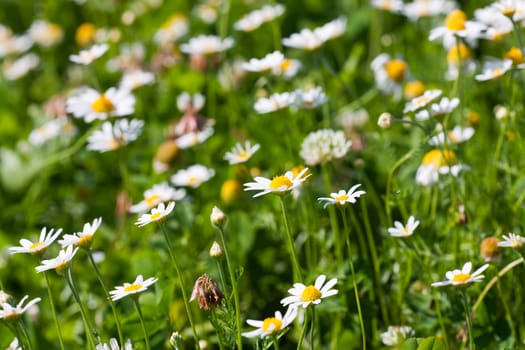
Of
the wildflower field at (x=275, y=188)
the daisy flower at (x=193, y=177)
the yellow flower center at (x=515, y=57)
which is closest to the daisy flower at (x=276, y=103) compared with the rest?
the wildflower field at (x=275, y=188)

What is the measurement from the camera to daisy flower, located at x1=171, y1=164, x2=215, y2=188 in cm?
186

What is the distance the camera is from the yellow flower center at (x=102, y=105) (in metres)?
1.88

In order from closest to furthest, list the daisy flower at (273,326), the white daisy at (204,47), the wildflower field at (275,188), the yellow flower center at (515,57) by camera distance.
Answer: the daisy flower at (273,326), the wildflower field at (275,188), the yellow flower center at (515,57), the white daisy at (204,47)

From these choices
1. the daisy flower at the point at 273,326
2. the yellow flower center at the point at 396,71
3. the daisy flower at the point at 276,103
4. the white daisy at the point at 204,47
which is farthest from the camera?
the white daisy at the point at 204,47

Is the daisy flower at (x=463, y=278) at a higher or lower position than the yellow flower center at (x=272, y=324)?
lower

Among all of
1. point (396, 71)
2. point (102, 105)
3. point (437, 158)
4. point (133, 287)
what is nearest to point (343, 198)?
point (133, 287)

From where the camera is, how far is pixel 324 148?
1654mm

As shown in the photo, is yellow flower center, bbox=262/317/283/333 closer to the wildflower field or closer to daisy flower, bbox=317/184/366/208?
the wildflower field

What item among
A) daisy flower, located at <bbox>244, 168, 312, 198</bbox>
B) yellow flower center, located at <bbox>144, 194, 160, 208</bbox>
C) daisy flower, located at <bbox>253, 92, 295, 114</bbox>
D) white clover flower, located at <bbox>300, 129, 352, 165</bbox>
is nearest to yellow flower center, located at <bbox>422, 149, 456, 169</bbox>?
white clover flower, located at <bbox>300, 129, 352, 165</bbox>

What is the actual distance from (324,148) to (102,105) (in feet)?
1.79

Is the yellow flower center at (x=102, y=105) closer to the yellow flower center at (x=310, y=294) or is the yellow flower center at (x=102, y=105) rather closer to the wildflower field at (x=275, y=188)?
the wildflower field at (x=275, y=188)

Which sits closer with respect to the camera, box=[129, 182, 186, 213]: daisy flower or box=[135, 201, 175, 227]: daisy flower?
box=[135, 201, 175, 227]: daisy flower

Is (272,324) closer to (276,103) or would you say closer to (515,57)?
(276,103)

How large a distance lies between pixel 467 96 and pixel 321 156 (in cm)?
54
